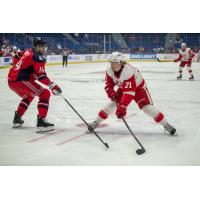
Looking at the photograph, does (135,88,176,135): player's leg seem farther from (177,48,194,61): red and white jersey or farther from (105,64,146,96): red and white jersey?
(177,48,194,61): red and white jersey

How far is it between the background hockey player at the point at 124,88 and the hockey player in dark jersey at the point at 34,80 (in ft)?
2.17

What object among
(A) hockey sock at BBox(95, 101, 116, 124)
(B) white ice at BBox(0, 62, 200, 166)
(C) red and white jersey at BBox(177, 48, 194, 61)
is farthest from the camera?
(C) red and white jersey at BBox(177, 48, 194, 61)

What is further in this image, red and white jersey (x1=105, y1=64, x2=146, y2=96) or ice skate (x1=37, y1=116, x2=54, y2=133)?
ice skate (x1=37, y1=116, x2=54, y2=133)


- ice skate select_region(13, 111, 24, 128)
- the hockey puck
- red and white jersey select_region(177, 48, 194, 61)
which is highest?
red and white jersey select_region(177, 48, 194, 61)

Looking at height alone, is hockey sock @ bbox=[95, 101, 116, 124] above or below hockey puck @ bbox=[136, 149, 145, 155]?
above

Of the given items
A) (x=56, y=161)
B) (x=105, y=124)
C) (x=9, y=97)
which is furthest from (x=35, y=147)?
(x=9, y=97)

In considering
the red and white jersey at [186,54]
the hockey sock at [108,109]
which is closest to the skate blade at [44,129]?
the hockey sock at [108,109]

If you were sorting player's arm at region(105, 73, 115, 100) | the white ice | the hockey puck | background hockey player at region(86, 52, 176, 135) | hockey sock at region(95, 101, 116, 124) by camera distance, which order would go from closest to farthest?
1. the white ice
2. the hockey puck
3. background hockey player at region(86, 52, 176, 135)
4. player's arm at region(105, 73, 115, 100)
5. hockey sock at region(95, 101, 116, 124)

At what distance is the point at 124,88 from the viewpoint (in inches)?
156

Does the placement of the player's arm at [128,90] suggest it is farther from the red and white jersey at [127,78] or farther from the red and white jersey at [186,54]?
the red and white jersey at [186,54]

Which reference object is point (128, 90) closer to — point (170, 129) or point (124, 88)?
point (124, 88)

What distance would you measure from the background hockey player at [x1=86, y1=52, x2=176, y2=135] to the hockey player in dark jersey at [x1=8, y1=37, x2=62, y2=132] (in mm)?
662

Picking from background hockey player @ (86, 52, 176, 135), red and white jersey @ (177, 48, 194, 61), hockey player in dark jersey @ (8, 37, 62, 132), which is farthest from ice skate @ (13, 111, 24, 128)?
red and white jersey @ (177, 48, 194, 61)

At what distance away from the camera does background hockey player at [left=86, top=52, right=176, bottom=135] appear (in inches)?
154
